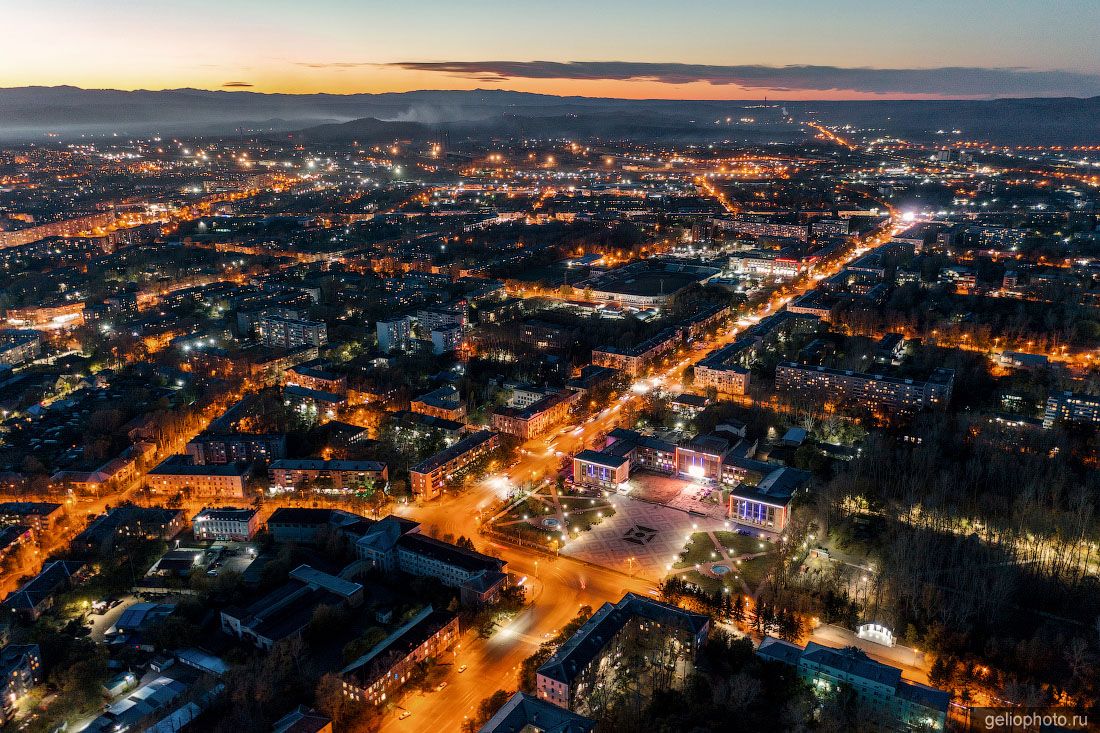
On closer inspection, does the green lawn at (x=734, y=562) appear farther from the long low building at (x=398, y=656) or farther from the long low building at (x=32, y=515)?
the long low building at (x=32, y=515)

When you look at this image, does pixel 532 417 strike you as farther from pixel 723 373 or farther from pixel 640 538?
pixel 723 373

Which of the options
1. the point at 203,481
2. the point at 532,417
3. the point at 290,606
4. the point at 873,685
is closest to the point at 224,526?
the point at 203,481

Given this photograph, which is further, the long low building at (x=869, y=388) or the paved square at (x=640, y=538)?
the long low building at (x=869, y=388)

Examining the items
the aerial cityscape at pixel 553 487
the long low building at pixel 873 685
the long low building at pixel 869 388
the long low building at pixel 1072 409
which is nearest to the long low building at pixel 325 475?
the aerial cityscape at pixel 553 487

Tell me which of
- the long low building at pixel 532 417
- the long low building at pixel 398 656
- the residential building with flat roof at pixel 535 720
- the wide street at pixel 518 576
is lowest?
the wide street at pixel 518 576

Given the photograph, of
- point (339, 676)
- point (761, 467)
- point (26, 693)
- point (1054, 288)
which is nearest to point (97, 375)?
point (26, 693)

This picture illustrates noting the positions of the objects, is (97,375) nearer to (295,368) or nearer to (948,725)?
(295,368)
